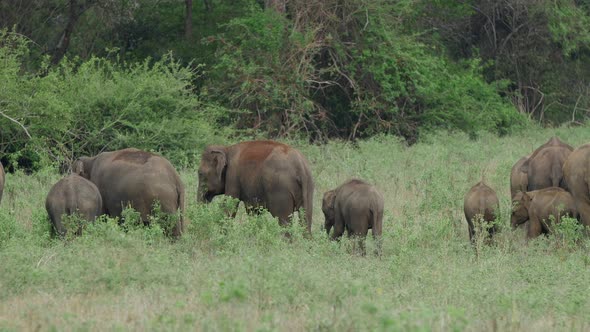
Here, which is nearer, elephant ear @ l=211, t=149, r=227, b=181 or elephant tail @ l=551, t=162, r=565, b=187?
elephant ear @ l=211, t=149, r=227, b=181

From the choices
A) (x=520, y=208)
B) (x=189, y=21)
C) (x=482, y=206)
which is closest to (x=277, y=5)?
(x=189, y=21)

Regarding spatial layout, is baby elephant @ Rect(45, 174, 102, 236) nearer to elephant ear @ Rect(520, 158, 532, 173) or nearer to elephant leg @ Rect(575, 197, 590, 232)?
elephant leg @ Rect(575, 197, 590, 232)

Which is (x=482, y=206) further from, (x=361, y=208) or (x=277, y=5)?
(x=277, y=5)

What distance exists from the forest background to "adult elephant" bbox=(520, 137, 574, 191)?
23.5 ft

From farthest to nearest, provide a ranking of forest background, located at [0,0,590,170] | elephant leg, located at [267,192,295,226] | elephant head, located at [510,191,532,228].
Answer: forest background, located at [0,0,590,170], elephant head, located at [510,191,532,228], elephant leg, located at [267,192,295,226]

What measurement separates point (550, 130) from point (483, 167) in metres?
10.5

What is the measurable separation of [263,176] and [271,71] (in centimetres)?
1350

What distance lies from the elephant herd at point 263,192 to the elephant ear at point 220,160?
12 millimetres

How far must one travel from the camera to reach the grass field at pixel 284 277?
805 centimetres

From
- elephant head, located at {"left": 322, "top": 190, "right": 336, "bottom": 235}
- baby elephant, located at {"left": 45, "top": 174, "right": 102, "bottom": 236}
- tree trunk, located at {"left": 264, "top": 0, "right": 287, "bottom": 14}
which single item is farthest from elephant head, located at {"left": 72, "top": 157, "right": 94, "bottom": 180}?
tree trunk, located at {"left": 264, "top": 0, "right": 287, "bottom": 14}

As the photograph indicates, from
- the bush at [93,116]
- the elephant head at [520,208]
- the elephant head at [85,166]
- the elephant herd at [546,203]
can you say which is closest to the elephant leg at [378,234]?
the elephant herd at [546,203]

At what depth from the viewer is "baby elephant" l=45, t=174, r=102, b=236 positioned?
Answer: 12.0 metres

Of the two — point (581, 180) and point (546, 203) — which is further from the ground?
point (581, 180)

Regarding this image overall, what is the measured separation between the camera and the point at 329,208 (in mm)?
13758
